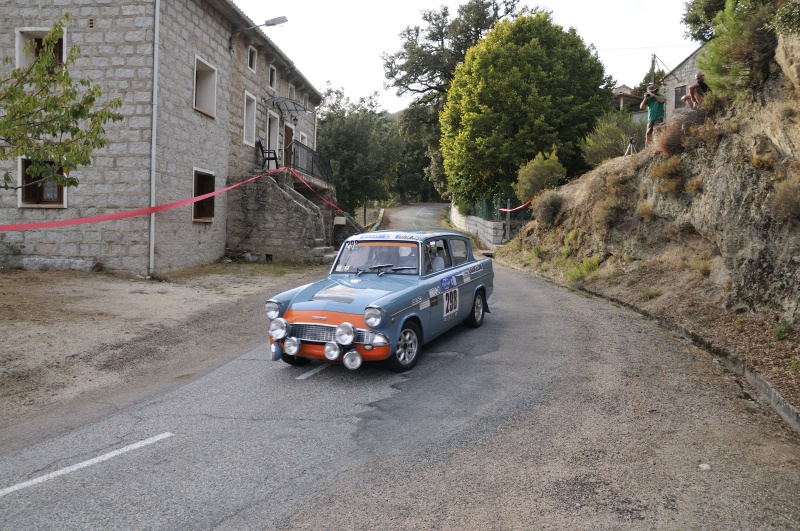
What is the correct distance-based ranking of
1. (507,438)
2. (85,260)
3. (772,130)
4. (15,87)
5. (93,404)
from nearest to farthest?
(507,438), (93,404), (15,87), (772,130), (85,260)

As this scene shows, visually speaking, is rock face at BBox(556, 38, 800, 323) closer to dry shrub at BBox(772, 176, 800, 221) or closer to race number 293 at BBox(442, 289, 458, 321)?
dry shrub at BBox(772, 176, 800, 221)

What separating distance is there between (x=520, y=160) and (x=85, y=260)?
20.5 m

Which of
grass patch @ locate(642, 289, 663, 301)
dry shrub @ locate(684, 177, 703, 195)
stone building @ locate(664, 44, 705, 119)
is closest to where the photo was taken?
grass patch @ locate(642, 289, 663, 301)

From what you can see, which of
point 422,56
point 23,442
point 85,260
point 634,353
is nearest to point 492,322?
point 634,353

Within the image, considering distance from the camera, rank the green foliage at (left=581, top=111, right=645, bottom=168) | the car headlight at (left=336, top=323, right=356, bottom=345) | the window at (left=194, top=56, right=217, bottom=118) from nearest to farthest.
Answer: the car headlight at (left=336, top=323, right=356, bottom=345) < the window at (left=194, top=56, right=217, bottom=118) < the green foliage at (left=581, top=111, right=645, bottom=168)

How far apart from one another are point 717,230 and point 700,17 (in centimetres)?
1547

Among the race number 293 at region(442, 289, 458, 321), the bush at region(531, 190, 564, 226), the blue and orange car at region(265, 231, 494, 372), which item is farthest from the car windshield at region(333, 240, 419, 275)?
the bush at region(531, 190, 564, 226)

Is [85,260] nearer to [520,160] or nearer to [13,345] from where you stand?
[13,345]

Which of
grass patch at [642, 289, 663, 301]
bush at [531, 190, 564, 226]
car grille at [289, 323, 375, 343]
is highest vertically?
bush at [531, 190, 564, 226]

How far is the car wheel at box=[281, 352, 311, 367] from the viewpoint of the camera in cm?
688

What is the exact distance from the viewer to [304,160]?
24875 mm

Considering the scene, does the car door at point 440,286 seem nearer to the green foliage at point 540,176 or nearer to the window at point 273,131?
the green foliage at point 540,176

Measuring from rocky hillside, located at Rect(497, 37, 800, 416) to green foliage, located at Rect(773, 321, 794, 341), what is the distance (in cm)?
2

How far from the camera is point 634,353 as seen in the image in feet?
25.3
